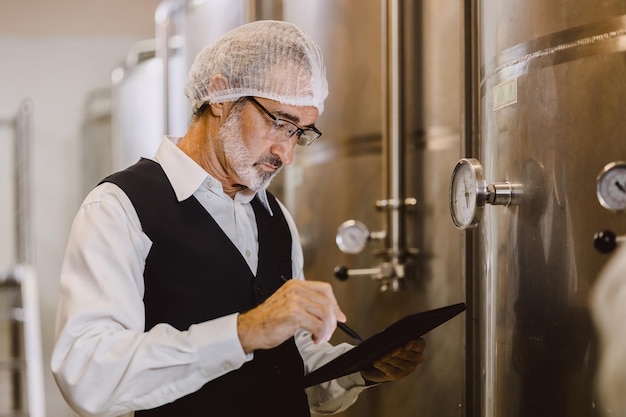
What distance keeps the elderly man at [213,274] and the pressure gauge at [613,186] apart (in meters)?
0.48

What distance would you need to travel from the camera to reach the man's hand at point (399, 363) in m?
1.72

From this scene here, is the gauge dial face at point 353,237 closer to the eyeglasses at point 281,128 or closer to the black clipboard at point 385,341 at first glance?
the eyeglasses at point 281,128

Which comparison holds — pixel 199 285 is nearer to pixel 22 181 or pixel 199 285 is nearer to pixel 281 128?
pixel 281 128

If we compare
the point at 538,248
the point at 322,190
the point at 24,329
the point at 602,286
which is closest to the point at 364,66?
the point at 322,190


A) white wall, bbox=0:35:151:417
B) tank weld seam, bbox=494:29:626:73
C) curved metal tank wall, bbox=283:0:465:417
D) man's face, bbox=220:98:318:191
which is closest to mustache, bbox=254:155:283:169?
man's face, bbox=220:98:318:191

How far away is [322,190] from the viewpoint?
10.2 feet

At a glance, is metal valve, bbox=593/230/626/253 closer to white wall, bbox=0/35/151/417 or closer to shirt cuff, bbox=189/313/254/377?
shirt cuff, bbox=189/313/254/377

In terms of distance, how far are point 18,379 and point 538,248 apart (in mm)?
5065

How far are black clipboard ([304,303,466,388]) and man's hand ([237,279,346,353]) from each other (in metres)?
0.10

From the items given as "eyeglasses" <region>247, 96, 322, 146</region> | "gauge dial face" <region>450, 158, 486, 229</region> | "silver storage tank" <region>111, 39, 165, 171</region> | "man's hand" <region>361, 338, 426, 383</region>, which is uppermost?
"silver storage tank" <region>111, 39, 165, 171</region>

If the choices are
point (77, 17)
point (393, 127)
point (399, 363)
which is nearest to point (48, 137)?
point (77, 17)

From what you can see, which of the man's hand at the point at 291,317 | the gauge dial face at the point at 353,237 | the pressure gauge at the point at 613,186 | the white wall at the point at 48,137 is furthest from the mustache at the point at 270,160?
the white wall at the point at 48,137

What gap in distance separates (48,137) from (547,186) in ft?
17.2

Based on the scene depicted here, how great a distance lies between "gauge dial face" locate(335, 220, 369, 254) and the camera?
2.89 m
